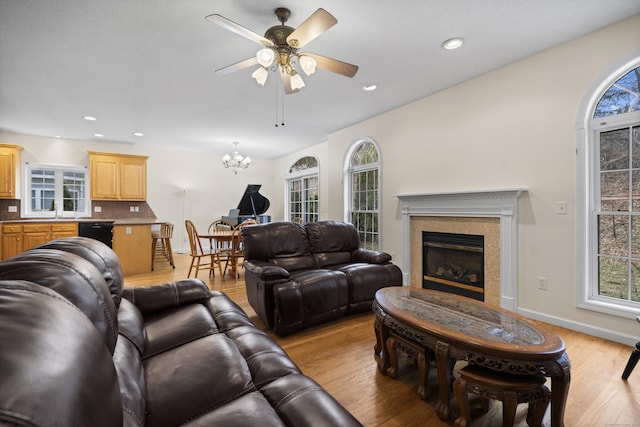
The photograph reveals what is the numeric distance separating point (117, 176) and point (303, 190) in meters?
4.29

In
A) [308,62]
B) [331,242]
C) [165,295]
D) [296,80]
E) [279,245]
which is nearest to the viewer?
[165,295]

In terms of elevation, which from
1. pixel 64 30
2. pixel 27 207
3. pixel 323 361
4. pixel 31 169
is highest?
pixel 64 30

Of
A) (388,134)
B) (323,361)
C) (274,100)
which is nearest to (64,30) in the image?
(274,100)

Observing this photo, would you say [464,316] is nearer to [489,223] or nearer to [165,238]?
[489,223]

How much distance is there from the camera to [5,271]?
0.86 m

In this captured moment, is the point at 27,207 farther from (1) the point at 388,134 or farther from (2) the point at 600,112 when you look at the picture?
(2) the point at 600,112

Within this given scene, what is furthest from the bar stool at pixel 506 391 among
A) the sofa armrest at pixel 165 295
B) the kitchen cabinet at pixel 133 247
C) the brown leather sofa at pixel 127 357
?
the kitchen cabinet at pixel 133 247

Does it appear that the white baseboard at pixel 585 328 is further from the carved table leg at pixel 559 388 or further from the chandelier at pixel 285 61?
the chandelier at pixel 285 61

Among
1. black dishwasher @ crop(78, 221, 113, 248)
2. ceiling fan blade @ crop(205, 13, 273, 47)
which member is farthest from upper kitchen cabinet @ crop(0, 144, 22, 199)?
ceiling fan blade @ crop(205, 13, 273, 47)

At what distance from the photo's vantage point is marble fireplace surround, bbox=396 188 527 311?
3090 mm

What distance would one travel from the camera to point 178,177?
24.1 ft

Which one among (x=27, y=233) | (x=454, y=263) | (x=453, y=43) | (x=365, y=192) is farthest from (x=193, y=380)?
(x=27, y=233)

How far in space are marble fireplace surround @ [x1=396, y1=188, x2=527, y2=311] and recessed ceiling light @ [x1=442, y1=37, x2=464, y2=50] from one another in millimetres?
1573

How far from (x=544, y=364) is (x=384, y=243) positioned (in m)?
3.33
